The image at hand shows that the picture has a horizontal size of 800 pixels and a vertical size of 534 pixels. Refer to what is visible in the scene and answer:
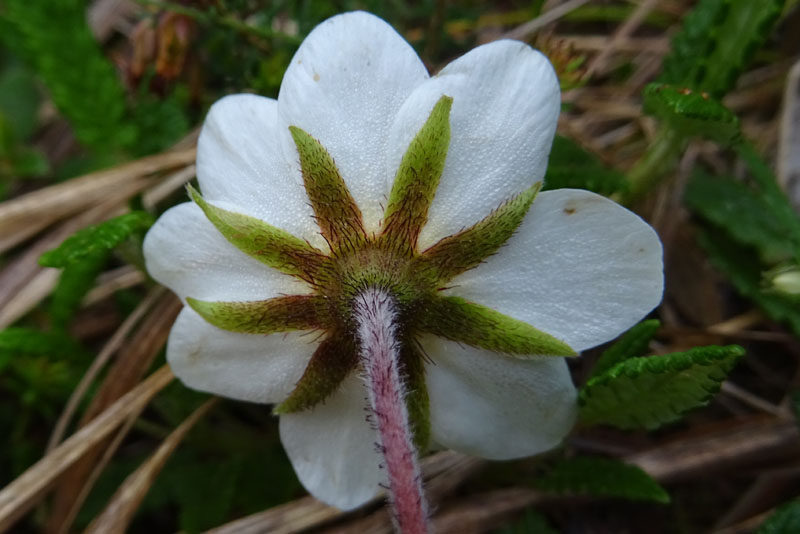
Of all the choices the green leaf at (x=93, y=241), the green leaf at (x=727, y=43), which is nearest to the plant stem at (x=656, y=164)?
the green leaf at (x=727, y=43)

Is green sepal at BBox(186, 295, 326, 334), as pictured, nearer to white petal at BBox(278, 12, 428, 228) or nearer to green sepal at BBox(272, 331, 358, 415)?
green sepal at BBox(272, 331, 358, 415)

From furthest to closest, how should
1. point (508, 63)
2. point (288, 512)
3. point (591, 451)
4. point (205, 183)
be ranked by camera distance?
point (591, 451), point (288, 512), point (205, 183), point (508, 63)

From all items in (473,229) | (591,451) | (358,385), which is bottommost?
(591,451)

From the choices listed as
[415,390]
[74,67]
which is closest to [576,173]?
[415,390]

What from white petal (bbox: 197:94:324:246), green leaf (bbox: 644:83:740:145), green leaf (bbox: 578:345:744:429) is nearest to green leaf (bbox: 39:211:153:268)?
white petal (bbox: 197:94:324:246)

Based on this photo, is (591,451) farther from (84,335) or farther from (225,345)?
(84,335)

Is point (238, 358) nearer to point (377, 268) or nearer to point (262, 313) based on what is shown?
point (262, 313)

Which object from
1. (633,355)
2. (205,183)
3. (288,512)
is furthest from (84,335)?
(633,355)
